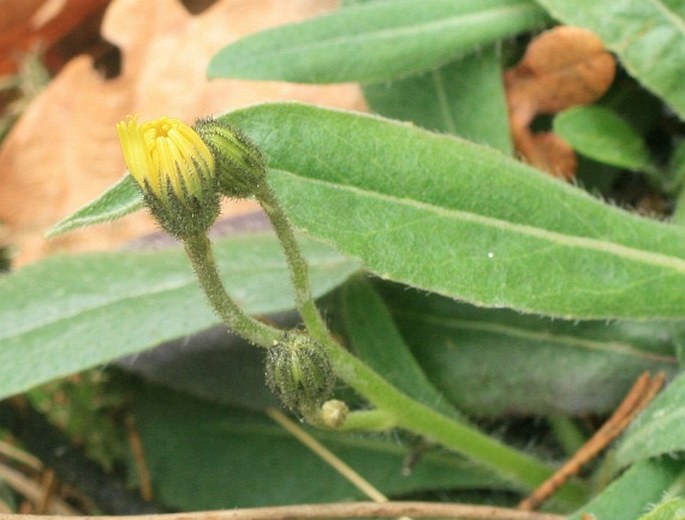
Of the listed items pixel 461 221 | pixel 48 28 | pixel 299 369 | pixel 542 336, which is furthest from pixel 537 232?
pixel 48 28

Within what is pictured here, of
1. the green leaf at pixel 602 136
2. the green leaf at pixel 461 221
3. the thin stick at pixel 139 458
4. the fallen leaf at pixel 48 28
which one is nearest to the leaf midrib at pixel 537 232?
the green leaf at pixel 461 221

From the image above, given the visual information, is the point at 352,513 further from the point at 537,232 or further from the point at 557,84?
the point at 557,84

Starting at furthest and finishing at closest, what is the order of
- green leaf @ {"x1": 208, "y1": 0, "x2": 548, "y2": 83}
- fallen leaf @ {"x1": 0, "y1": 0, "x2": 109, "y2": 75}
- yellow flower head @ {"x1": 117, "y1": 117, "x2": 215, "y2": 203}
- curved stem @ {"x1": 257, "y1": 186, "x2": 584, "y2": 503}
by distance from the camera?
1. fallen leaf @ {"x1": 0, "y1": 0, "x2": 109, "y2": 75}
2. green leaf @ {"x1": 208, "y1": 0, "x2": 548, "y2": 83}
3. curved stem @ {"x1": 257, "y1": 186, "x2": 584, "y2": 503}
4. yellow flower head @ {"x1": 117, "y1": 117, "x2": 215, "y2": 203}

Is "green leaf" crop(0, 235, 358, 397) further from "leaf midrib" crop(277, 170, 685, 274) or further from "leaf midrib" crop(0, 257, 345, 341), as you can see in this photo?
"leaf midrib" crop(277, 170, 685, 274)

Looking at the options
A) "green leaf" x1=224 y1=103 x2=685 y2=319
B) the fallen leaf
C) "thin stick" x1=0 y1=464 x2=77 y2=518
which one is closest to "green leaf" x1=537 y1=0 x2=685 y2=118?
"green leaf" x1=224 y1=103 x2=685 y2=319

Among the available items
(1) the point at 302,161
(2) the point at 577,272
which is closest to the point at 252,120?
(1) the point at 302,161

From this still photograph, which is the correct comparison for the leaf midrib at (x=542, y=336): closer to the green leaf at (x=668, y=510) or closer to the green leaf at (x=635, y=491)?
the green leaf at (x=635, y=491)

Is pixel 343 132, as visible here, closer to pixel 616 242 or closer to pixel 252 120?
pixel 252 120
